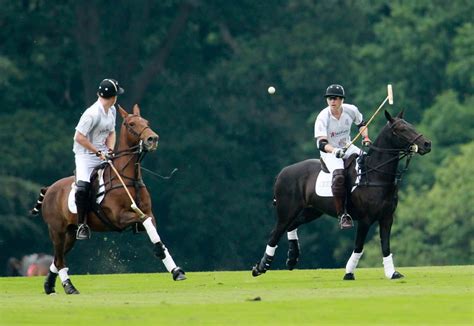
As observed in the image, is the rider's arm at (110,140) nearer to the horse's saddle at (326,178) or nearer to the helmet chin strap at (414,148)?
the horse's saddle at (326,178)

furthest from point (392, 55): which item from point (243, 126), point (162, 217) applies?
point (162, 217)

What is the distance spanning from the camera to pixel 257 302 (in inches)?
651

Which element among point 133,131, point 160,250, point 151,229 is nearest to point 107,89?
point 133,131

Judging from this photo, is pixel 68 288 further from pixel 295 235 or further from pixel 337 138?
pixel 337 138

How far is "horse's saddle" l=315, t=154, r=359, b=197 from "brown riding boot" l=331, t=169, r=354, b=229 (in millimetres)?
190

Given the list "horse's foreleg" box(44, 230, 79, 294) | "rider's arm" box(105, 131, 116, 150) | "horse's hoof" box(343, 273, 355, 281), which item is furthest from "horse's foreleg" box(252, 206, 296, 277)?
"horse's foreleg" box(44, 230, 79, 294)

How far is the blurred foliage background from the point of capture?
153 ft

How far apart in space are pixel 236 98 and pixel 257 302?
115ft

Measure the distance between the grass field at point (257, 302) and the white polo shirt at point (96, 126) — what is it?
1.60 meters

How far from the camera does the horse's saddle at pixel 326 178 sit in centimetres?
2091

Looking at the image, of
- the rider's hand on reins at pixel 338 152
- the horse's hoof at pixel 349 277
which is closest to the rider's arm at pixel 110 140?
the rider's hand on reins at pixel 338 152

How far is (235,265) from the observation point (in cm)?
4769

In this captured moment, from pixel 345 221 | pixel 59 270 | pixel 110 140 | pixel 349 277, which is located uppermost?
pixel 110 140

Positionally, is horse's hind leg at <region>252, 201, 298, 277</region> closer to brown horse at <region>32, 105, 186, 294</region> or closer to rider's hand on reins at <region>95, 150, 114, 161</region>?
brown horse at <region>32, 105, 186, 294</region>
